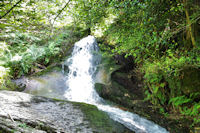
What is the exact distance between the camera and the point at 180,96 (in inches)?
187

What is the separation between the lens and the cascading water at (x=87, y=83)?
4.29 metres

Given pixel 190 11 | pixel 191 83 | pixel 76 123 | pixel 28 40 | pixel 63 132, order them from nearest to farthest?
pixel 63 132, pixel 76 123, pixel 190 11, pixel 191 83, pixel 28 40

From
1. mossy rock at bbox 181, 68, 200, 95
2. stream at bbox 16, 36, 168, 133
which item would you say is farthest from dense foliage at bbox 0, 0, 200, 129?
stream at bbox 16, 36, 168, 133

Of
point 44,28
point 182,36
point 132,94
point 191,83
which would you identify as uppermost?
point 182,36

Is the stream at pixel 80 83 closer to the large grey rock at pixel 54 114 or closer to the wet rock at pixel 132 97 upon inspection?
the wet rock at pixel 132 97

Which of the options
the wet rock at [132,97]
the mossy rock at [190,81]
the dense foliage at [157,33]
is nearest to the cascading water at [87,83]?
the wet rock at [132,97]

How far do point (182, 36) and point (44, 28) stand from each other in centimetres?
549

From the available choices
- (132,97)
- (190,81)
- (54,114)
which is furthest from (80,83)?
(190,81)

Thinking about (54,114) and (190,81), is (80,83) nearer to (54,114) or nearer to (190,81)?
(54,114)

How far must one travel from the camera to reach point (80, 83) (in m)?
8.13

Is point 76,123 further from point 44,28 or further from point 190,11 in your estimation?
point 190,11

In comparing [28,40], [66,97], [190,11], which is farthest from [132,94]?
[28,40]

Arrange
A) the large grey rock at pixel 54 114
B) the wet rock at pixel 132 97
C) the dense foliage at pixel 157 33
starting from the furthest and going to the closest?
1. the wet rock at pixel 132 97
2. the dense foliage at pixel 157 33
3. the large grey rock at pixel 54 114

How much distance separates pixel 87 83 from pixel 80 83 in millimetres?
452
